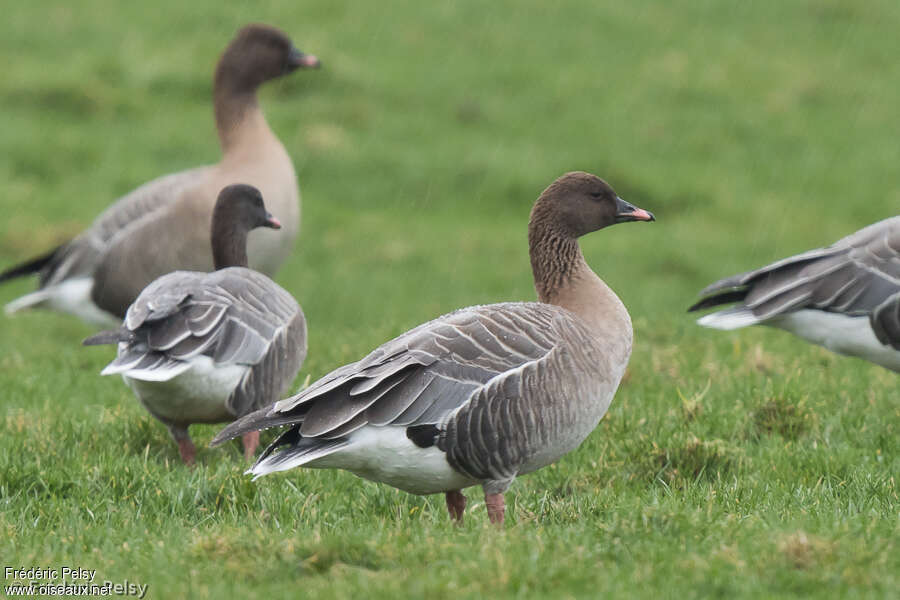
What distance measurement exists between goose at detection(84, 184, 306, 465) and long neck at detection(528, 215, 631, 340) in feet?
5.15

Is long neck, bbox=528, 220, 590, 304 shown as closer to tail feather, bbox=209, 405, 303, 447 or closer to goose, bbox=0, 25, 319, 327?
tail feather, bbox=209, 405, 303, 447

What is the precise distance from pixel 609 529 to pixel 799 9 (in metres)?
18.2

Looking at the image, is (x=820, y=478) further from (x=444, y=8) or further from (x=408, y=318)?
(x=444, y=8)

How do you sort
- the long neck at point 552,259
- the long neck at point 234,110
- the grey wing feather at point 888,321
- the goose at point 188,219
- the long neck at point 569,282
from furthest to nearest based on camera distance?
the long neck at point 234,110
the goose at point 188,219
the grey wing feather at point 888,321
the long neck at point 552,259
the long neck at point 569,282

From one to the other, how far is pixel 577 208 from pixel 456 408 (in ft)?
5.19

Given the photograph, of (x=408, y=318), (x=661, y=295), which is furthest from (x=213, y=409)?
(x=661, y=295)

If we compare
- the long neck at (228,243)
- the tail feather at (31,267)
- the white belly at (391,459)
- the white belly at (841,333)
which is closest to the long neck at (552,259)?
the white belly at (391,459)

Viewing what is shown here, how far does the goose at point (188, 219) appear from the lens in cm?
980

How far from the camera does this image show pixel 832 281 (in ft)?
24.7

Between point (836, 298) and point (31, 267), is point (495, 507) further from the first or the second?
point (31, 267)

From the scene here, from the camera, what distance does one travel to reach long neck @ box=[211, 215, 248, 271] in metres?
7.86

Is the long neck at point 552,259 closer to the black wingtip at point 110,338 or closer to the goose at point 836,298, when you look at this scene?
the goose at point 836,298

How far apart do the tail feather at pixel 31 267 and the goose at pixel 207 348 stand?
425 cm

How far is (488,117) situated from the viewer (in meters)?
17.4
